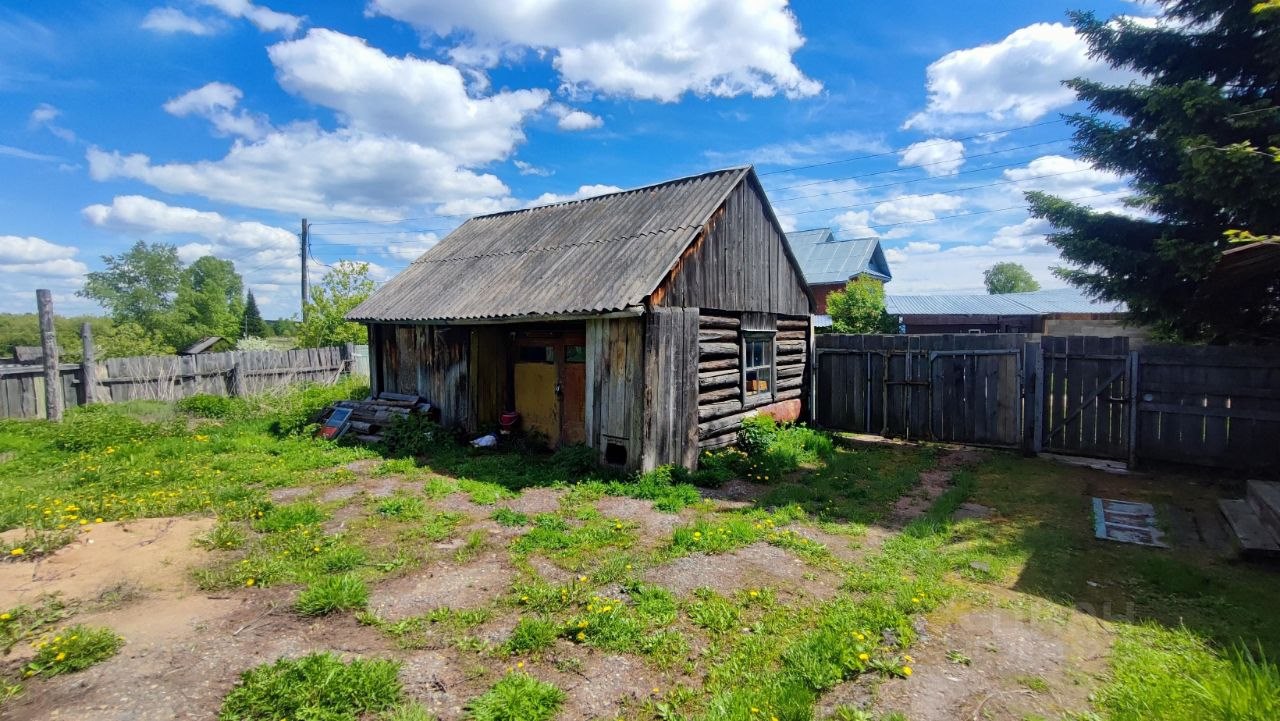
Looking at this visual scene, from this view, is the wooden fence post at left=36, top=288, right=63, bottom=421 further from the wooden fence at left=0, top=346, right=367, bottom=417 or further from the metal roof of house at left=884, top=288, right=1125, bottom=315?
the metal roof of house at left=884, top=288, right=1125, bottom=315

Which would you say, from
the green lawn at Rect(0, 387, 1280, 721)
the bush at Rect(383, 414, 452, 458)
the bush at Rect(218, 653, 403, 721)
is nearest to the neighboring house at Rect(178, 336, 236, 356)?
the green lawn at Rect(0, 387, 1280, 721)

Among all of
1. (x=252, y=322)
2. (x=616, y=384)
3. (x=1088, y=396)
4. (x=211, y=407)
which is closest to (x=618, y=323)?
(x=616, y=384)

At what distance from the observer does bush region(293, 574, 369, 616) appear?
176 inches

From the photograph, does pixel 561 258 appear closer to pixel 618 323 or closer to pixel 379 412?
pixel 618 323

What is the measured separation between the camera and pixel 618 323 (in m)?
8.74

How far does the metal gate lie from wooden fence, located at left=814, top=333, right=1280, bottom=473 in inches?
0.7

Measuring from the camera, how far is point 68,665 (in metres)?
3.61

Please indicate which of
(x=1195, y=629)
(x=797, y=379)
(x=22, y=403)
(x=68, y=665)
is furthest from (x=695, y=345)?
(x=22, y=403)

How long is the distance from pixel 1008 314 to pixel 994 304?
246cm

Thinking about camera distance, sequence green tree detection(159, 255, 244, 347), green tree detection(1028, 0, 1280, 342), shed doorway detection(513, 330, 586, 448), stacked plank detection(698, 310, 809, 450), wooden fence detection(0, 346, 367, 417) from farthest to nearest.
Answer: green tree detection(159, 255, 244, 347) < wooden fence detection(0, 346, 367, 417) < shed doorway detection(513, 330, 586, 448) < stacked plank detection(698, 310, 809, 450) < green tree detection(1028, 0, 1280, 342)

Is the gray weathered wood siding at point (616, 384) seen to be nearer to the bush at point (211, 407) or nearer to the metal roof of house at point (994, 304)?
the bush at point (211, 407)

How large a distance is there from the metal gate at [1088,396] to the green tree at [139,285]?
6127cm

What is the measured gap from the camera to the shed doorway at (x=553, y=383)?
1029 cm

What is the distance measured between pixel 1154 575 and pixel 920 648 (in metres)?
2.87
